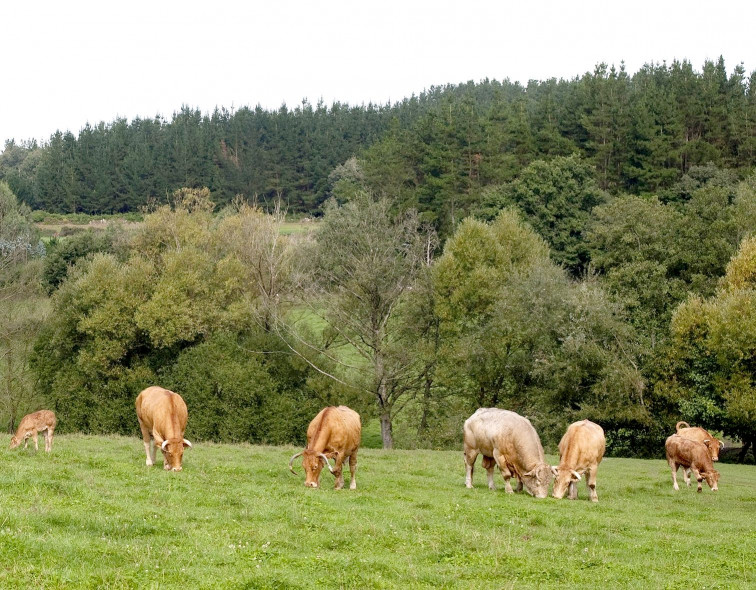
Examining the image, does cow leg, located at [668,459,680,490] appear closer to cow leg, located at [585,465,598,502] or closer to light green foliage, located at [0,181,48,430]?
cow leg, located at [585,465,598,502]

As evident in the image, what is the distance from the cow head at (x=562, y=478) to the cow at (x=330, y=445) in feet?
17.2

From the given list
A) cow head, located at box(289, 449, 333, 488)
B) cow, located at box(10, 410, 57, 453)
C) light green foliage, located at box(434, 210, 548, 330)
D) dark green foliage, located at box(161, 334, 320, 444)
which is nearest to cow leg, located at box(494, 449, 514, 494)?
cow head, located at box(289, 449, 333, 488)

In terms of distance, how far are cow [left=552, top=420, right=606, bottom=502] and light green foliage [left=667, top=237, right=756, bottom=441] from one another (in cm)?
2097

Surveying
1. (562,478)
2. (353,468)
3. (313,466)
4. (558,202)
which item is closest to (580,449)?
(562,478)

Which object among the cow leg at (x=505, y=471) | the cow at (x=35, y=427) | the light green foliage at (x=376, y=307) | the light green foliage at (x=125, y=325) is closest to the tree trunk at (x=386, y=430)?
the light green foliage at (x=376, y=307)

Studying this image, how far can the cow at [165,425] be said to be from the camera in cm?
2105

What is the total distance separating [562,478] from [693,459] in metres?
7.05

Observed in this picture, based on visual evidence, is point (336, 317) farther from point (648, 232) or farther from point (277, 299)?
point (648, 232)

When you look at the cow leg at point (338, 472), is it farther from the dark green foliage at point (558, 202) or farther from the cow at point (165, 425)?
the dark green foliage at point (558, 202)

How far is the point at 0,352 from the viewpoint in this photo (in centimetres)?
5725

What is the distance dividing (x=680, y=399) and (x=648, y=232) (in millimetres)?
15707

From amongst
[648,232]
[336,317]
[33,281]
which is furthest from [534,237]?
[33,281]

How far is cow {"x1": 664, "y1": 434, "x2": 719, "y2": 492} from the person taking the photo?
26.1 metres

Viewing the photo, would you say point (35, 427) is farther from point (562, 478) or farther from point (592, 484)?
point (592, 484)
